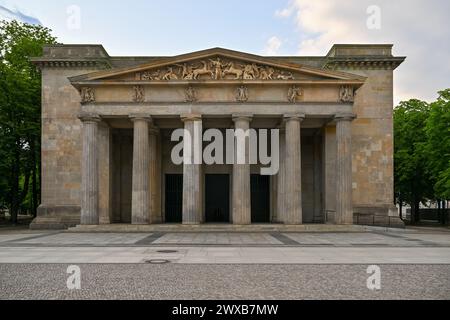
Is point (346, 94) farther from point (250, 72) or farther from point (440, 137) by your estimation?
point (440, 137)

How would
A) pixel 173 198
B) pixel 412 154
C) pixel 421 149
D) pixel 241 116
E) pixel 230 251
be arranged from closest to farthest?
pixel 230 251, pixel 241 116, pixel 173 198, pixel 421 149, pixel 412 154

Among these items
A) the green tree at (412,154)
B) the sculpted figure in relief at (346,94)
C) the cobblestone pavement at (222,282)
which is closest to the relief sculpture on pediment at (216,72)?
the sculpted figure in relief at (346,94)

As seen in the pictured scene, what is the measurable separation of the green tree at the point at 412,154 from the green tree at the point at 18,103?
40608 mm

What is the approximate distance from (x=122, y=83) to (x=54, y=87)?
1050 centimetres

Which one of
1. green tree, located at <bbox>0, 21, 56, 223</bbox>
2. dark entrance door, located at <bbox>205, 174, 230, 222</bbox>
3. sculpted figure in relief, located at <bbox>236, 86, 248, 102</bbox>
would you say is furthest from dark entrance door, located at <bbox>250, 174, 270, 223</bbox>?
green tree, located at <bbox>0, 21, 56, 223</bbox>

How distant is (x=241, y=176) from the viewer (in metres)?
31.9

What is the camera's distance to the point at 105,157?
117ft

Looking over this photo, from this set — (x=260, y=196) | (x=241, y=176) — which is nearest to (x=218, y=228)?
(x=241, y=176)

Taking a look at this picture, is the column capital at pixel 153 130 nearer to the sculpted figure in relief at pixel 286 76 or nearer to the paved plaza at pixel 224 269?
the sculpted figure in relief at pixel 286 76

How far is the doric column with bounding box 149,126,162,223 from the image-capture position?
36.0m

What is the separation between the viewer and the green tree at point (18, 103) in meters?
41.8

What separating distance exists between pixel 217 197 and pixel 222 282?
92.8ft

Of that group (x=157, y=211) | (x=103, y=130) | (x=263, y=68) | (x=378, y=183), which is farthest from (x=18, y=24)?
(x=378, y=183)
